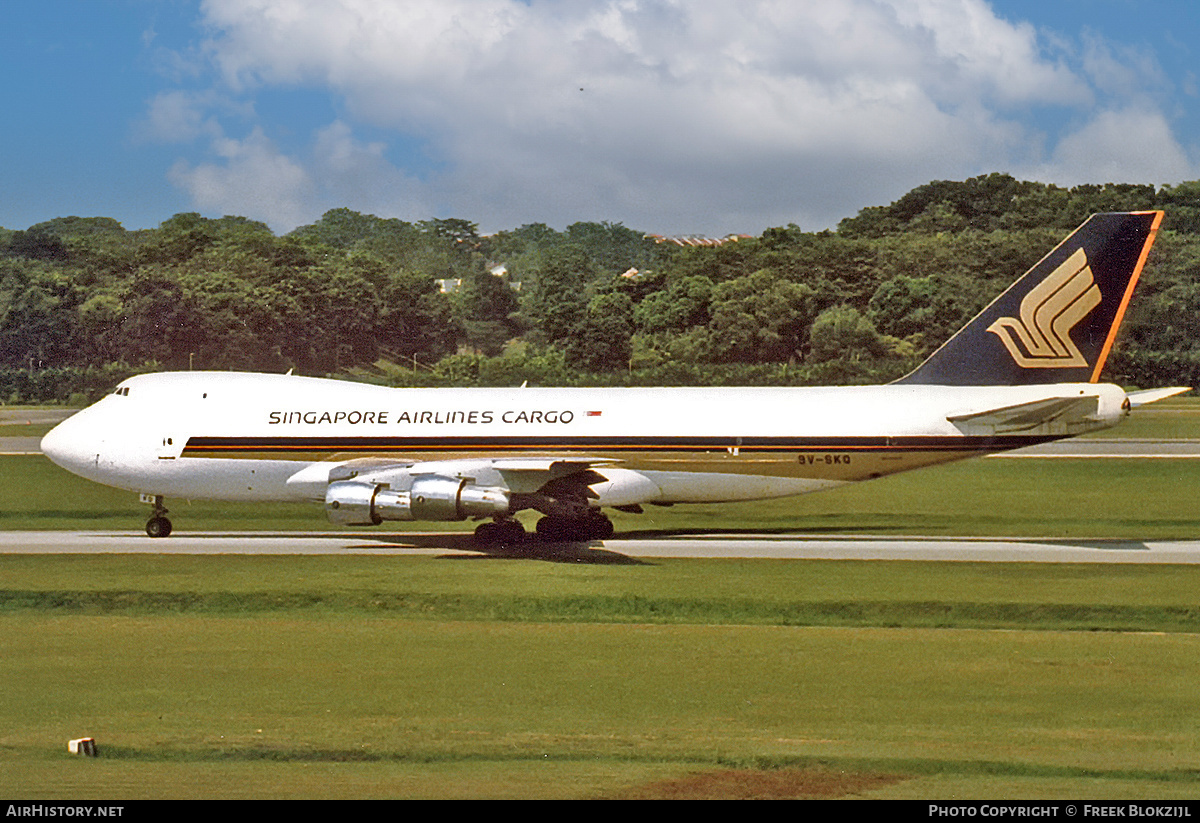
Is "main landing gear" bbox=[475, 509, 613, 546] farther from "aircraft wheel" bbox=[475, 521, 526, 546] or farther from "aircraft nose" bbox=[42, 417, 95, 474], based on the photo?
"aircraft nose" bbox=[42, 417, 95, 474]

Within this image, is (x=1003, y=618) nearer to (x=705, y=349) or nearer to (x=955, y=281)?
(x=705, y=349)

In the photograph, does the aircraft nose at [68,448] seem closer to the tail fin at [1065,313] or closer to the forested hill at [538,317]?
the tail fin at [1065,313]

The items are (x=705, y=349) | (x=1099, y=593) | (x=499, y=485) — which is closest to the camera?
(x=1099, y=593)

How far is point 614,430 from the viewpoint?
41.2 metres

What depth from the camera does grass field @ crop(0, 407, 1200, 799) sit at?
672 inches

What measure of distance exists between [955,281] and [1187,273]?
60.5ft

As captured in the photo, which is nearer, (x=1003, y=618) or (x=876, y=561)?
(x=1003, y=618)

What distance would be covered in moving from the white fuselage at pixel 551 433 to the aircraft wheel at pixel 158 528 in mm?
895

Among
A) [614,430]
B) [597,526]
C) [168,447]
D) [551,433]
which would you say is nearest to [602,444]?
[614,430]

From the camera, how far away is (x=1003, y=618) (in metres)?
29.4

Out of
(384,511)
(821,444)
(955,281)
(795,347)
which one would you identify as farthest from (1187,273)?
(384,511)

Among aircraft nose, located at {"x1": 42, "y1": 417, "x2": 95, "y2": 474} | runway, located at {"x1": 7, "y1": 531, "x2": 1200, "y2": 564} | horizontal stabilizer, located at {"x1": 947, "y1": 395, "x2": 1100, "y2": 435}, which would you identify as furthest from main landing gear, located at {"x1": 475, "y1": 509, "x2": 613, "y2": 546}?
aircraft nose, located at {"x1": 42, "y1": 417, "x2": 95, "y2": 474}

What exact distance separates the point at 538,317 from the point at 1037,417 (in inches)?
3542

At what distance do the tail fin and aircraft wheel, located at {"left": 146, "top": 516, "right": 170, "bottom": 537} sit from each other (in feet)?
75.2
